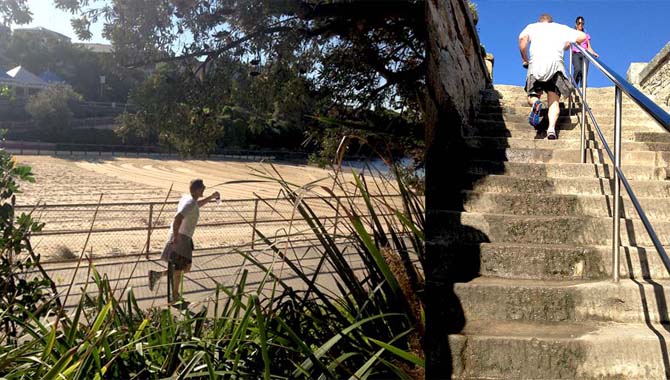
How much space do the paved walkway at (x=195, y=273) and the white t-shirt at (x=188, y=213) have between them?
0.07m

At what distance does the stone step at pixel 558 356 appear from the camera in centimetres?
132

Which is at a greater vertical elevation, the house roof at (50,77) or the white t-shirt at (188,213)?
the house roof at (50,77)

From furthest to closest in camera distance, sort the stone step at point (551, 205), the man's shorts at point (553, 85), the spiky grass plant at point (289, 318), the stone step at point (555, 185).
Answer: the man's shorts at point (553, 85) < the stone step at point (555, 185) < the stone step at point (551, 205) < the spiky grass plant at point (289, 318)

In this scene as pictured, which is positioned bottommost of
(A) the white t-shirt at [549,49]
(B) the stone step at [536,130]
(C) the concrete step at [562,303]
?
(C) the concrete step at [562,303]

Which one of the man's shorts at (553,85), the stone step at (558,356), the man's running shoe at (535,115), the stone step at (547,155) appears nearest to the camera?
the stone step at (558,356)

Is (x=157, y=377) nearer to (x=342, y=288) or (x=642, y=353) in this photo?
(x=342, y=288)

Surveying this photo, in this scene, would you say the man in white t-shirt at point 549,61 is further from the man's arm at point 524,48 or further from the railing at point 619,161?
the railing at point 619,161

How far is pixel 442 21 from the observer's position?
214cm

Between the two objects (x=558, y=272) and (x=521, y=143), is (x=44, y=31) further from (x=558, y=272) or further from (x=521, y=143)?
(x=521, y=143)

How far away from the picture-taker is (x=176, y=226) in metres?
A: 1.38

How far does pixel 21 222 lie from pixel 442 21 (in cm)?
169

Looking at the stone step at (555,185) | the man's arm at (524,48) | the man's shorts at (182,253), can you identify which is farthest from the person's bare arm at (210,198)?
the man's arm at (524,48)

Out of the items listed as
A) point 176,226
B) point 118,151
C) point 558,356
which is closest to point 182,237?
point 176,226

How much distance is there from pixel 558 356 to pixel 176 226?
41.4 inches
